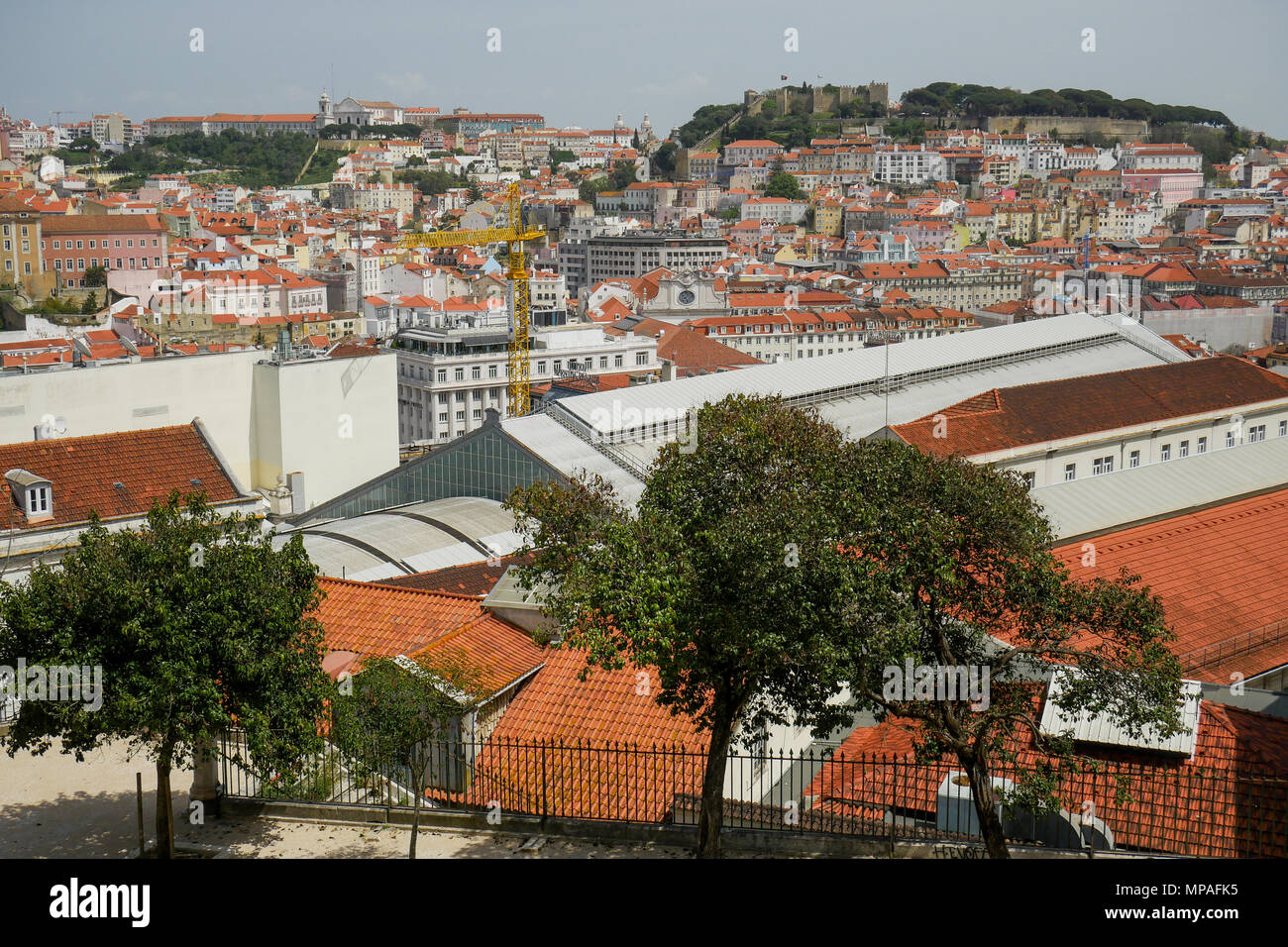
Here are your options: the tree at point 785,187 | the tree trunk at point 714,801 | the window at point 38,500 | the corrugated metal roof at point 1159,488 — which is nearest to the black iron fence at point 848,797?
the tree trunk at point 714,801

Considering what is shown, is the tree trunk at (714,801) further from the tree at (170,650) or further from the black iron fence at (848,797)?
the tree at (170,650)

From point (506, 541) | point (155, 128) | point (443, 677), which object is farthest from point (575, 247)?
point (443, 677)

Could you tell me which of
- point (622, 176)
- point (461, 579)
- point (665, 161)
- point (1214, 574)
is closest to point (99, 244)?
point (461, 579)

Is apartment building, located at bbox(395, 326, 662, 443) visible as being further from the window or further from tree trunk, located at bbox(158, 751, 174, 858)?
tree trunk, located at bbox(158, 751, 174, 858)

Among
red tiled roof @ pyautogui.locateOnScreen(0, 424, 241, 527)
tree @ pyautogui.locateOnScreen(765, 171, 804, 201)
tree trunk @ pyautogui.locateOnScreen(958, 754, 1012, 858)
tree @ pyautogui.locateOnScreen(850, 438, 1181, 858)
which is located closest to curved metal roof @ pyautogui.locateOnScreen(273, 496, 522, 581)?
red tiled roof @ pyautogui.locateOnScreen(0, 424, 241, 527)

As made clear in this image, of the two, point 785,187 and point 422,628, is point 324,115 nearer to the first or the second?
point 785,187
